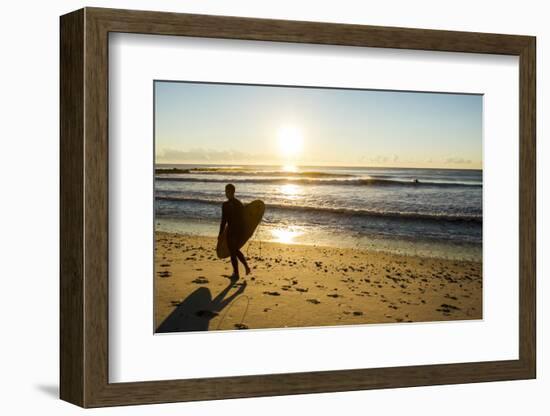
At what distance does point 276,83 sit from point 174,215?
104cm

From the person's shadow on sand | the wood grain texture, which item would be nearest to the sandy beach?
the person's shadow on sand

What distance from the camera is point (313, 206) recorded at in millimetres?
6812

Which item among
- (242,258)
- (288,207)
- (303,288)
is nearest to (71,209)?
(242,258)

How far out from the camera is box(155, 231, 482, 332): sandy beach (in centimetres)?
648

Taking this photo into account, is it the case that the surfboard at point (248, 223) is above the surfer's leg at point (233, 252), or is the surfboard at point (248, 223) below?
above

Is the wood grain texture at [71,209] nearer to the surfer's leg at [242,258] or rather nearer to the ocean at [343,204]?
the ocean at [343,204]

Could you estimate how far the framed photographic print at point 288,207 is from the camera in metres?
6.28

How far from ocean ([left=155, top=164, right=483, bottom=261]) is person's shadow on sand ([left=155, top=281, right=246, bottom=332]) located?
38cm

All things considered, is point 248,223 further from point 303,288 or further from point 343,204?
point 343,204

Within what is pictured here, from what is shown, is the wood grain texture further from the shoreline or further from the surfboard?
the surfboard

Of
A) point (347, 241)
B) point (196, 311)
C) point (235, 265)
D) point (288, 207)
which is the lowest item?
point (196, 311)

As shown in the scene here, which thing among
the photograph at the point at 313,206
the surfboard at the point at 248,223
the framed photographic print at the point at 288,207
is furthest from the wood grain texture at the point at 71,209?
the surfboard at the point at 248,223

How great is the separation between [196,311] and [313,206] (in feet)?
3.30

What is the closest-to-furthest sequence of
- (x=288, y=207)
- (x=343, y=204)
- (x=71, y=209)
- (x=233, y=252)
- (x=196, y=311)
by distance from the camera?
(x=71, y=209)
(x=196, y=311)
(x=233, y=252)
(x=288, y=207)
(x=343, y=204)
